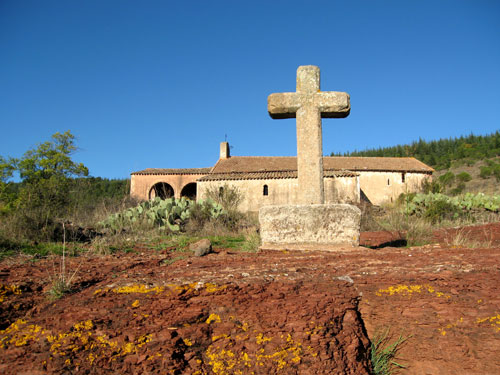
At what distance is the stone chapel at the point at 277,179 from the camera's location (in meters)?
24.1

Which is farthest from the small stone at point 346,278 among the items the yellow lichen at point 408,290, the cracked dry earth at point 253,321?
the yellow lichen at point 408,290

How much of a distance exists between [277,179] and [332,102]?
18.8m

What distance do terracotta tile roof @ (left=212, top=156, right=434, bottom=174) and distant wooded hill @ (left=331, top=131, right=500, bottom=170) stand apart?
48.8 feet

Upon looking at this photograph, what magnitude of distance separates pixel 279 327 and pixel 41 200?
30.7 ft

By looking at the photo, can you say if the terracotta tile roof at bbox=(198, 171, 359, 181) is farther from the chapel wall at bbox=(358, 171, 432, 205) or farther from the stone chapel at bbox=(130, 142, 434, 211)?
the chapel wall at bbox=(358, 171, 432, 205)

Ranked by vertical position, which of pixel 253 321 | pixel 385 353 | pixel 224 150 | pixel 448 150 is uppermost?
pixel 448 150

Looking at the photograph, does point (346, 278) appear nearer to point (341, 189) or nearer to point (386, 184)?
point (341, 189)

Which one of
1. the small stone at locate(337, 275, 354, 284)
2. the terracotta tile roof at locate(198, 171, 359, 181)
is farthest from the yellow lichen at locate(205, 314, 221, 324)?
the terracotta tile roof at locate(198, 171, 359, 181)

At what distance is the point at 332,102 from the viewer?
5.67 metres

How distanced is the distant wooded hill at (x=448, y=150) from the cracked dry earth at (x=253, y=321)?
1756 inches

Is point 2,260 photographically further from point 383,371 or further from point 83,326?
point 383,371

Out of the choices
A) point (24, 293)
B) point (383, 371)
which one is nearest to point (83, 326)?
point (24, 293)

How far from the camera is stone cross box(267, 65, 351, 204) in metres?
5.63

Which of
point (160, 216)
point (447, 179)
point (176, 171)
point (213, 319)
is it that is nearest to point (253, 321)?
point (213, 319)
